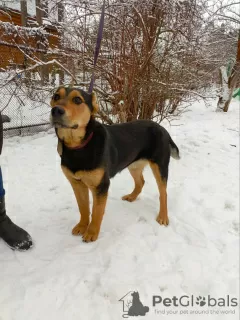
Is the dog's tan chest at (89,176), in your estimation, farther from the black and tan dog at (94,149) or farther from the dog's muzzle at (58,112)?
the dog's muzzle at (58,112)

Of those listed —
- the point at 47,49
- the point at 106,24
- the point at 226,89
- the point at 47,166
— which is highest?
the point at 106,24

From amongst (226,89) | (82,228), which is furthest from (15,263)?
(226,89)

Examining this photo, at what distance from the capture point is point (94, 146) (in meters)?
2.22

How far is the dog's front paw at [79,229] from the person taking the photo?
8.50 feet

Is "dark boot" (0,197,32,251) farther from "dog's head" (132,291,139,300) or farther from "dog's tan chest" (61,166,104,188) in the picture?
"dog's head" (132,291,139,300)

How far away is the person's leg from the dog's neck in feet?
2.42

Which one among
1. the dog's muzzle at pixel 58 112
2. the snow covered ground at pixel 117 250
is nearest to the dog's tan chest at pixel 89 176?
→ the dog's muzzle at pixel 58 112

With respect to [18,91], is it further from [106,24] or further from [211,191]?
[211,191]

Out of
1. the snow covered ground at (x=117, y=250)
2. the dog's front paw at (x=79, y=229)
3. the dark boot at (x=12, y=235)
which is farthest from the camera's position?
the dog's front paw at (x=79, y=229)

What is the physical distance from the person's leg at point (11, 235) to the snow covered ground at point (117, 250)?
0.22 ft

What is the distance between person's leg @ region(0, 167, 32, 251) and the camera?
2266mm

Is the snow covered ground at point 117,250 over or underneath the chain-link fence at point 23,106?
underneath

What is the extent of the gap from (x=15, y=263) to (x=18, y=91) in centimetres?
399

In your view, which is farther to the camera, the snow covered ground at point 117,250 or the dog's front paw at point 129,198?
the dog's front paw at point 129,198
